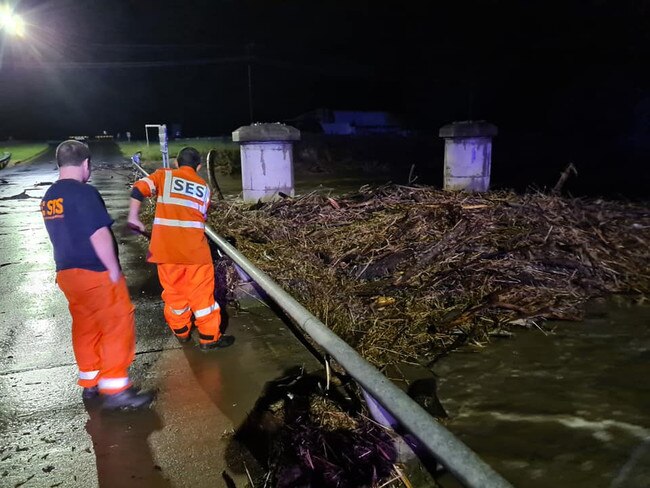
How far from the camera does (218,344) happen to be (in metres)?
4.10

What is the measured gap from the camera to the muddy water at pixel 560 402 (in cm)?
270

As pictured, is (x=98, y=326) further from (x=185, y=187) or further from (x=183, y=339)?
(x=185, y=187)

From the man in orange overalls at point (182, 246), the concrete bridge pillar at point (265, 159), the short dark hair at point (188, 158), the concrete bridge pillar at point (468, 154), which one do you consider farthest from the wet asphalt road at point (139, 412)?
the concrete bridge pillar at point (468, 154)

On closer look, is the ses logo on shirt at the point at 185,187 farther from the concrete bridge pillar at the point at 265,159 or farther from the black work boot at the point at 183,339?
the concrete bridge pillar at the point at 265,159

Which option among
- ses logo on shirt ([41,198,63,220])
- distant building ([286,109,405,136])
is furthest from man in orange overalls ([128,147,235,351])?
distant building ([286,109,405,136])

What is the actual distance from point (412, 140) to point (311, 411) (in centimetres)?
2506

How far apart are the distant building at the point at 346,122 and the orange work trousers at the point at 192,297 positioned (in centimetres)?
3125

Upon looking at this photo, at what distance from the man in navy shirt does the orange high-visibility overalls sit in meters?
0.67

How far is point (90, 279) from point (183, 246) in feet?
2.90

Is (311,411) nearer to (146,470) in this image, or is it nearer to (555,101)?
(146,470)

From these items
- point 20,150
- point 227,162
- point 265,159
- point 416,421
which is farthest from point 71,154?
point 20,150

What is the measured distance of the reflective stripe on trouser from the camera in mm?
3262

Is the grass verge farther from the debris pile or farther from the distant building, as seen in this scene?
the debris pile

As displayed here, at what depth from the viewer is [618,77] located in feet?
92.1
